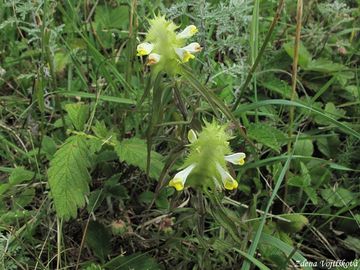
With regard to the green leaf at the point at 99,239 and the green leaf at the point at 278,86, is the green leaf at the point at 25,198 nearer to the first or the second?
the green leaf at the point at 99,239

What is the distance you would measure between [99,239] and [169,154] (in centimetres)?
40

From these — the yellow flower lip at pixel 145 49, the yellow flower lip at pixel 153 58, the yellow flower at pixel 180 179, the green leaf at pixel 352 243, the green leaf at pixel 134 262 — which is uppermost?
the yellow flower lip at pixel 145 49

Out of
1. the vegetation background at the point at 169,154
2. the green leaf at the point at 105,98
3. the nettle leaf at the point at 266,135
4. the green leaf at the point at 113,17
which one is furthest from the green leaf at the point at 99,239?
the green leaf at the point at 113,17

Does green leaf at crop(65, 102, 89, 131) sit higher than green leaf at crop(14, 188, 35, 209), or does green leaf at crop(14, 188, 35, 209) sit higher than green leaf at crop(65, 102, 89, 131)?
green leaf at crop(65, 102, 89, 131)

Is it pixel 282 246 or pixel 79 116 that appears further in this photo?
pixel 79 116

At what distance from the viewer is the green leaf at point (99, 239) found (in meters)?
1.68

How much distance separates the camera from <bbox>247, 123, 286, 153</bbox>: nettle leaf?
170 centimetres

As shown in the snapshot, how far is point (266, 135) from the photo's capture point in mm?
1728

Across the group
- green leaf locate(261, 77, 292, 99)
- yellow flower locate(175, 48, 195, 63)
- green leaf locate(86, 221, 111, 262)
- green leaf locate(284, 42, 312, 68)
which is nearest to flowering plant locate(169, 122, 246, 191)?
yellow flower locate(175, 48, 195, 63)

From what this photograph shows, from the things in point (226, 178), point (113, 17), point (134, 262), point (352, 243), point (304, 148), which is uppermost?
point (113, 17)

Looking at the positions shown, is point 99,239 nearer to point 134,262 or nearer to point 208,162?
point 134,262

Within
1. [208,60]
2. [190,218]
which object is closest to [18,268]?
[190,218]

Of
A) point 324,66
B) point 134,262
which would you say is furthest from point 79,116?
point 324,66

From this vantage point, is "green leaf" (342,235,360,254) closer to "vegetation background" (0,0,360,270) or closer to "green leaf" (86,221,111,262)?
"vegetation background" (0,0,360,270)
